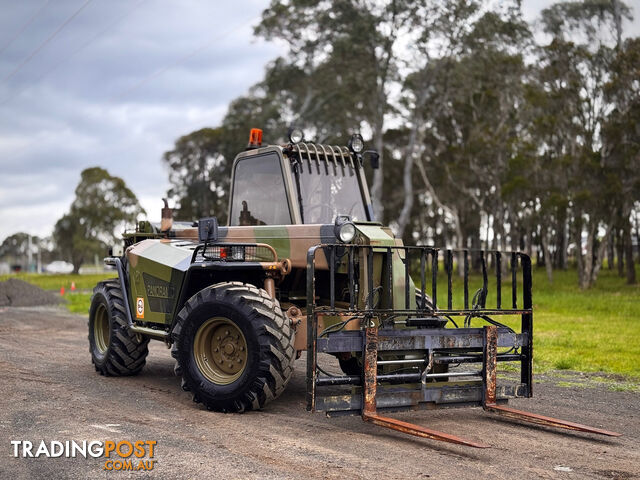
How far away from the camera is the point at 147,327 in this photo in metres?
10.0

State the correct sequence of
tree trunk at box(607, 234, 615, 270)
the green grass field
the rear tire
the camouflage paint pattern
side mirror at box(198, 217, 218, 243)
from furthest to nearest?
tree trunk at box(607, 234, 615, 270)
the green grass field
the rear tire
side mirror at box(198, 217, 218, 243)
the camouflage paint pattern

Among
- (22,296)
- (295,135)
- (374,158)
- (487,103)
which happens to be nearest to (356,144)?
(374,158)

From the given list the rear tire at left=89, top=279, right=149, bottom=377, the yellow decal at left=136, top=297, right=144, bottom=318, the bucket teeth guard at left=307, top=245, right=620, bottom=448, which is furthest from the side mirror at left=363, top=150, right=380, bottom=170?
the rear tire at left=89, top=279, right=149, bottom=377

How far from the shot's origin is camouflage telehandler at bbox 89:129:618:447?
284 inches

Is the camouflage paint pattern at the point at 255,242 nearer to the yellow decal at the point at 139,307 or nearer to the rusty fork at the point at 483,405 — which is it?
the yellow decal at the point at 139,307

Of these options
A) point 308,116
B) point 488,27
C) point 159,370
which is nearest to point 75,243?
point 308,116

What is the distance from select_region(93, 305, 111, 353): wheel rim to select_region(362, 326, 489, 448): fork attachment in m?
5.44

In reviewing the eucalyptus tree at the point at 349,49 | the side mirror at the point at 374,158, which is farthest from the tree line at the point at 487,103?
the side mirror at the point at 374,158

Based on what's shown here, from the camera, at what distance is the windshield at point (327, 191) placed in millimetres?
9047

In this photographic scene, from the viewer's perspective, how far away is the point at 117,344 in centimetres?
1038

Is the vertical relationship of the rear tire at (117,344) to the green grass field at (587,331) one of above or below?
above

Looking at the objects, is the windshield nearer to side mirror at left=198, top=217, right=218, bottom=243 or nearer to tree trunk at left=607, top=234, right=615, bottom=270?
side mirror at left=198, top=217, right=218, bottom=243

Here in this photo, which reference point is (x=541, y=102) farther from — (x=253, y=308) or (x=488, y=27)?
(x=253, y=308)

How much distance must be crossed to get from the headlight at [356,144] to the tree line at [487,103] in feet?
91.1
